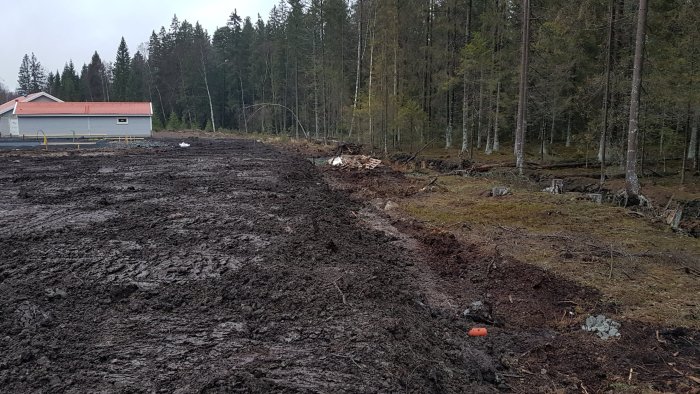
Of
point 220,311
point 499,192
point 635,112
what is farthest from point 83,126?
point 220,311

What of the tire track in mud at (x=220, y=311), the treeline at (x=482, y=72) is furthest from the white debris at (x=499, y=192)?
the treeline at (x=482, y=72)

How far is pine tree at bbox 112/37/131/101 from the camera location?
68375mm

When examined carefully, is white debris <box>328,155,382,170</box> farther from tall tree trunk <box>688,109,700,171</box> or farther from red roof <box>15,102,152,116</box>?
red roof <box>15,102,152,116</box>

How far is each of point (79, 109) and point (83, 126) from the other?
149 centimetres

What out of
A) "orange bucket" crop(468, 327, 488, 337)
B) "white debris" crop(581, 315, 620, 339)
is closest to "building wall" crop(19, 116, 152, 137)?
"orange bucket" crop(468, 327, 488, 337)

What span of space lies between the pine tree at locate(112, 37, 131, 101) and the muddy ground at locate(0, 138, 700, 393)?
6559 cm

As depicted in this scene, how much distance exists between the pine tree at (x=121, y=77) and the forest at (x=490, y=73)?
16165 millimetres

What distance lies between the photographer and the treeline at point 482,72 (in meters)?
17.2

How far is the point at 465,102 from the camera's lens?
91.8ft

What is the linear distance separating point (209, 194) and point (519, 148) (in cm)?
1166

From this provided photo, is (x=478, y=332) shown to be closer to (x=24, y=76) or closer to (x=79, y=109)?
(x=79, y=109)

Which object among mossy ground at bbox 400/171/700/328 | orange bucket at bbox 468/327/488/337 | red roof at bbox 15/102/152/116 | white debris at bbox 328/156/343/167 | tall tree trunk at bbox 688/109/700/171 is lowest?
orange bucket at bbox 468/327/488/337

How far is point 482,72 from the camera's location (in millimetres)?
26031

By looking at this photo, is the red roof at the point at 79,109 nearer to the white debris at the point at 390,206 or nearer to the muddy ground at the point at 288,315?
the muddy ground at the point at 288,315
